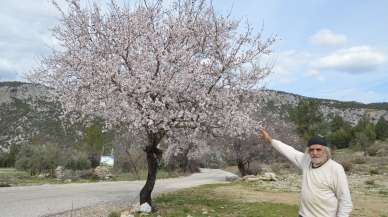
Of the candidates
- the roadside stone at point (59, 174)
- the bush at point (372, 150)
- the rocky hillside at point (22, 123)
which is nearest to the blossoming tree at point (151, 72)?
the roadside stone at point (59, 174)

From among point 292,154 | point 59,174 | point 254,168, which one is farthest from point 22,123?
point 292,154

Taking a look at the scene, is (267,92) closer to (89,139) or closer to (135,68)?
(135,68)

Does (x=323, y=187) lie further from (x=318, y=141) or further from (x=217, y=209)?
(x=217, y=209)

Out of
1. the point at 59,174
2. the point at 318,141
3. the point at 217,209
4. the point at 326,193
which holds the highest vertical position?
the point at 318,141

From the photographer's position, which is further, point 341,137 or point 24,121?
point 341,137

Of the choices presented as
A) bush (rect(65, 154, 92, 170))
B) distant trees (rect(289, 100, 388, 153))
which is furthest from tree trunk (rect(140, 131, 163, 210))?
distant trees (rect(289, 100, 388, 153))

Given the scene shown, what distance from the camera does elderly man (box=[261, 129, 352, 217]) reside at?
567cm

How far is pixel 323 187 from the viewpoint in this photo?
578cm

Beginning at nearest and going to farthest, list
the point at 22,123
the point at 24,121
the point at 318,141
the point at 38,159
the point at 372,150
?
the point at 318,141 → the point at 38,159 → the point at 372,150 → the point at 22,123 → the point at 24,121

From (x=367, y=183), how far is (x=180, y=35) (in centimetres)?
2072

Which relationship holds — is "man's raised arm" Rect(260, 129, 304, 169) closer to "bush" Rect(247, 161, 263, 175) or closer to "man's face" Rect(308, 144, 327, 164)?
"man's face" Rect(308, 144, 327, 164)

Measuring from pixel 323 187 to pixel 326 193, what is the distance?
0.25 feet

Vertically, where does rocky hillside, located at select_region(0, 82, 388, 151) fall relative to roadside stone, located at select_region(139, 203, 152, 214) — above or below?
above

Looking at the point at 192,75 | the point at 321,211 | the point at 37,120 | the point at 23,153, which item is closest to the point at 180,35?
the point at 192,75
